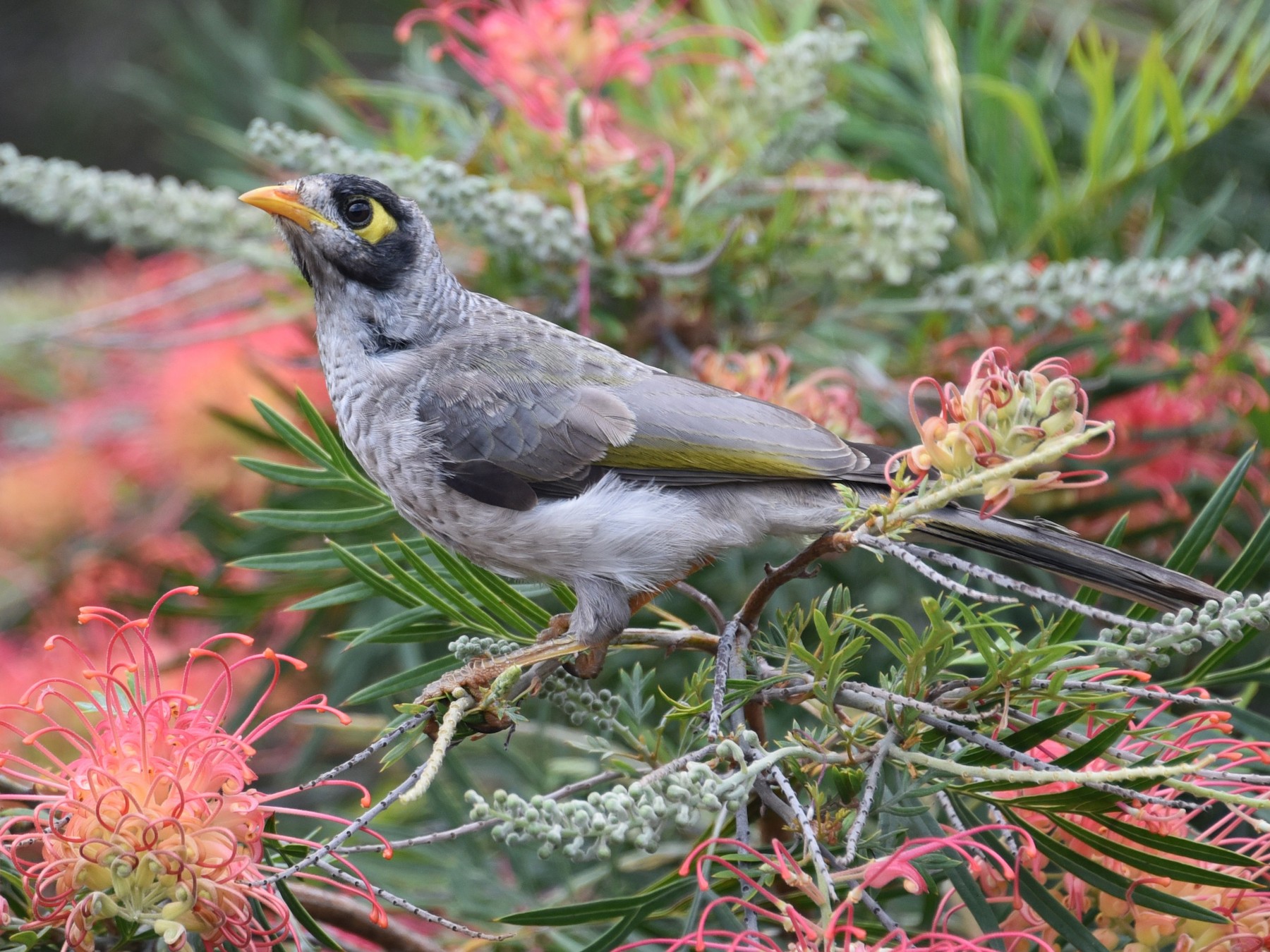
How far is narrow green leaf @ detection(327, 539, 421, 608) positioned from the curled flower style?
3.00ft

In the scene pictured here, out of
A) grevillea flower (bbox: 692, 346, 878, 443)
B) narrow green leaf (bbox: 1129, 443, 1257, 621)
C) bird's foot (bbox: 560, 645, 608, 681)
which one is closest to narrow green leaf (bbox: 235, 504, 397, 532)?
bird's foot (bbox: 560, 645, 608, 681)

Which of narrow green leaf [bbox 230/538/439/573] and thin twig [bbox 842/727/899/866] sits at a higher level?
thin twig [bbox 842/727/899/866]

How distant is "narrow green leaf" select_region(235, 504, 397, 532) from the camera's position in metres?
2.51

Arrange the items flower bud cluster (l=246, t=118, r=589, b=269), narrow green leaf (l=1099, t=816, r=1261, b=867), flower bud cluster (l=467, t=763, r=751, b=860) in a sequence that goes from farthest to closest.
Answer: flower bud cluster (l=246, t=118, r=589, b=269) < narrow green leaf (l=1099, t=816, r=1261, b=867) < flower bud cluster (l=467, t=763, r=751, b=860)

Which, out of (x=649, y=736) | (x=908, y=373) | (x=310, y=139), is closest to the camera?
(x=649, y=736)

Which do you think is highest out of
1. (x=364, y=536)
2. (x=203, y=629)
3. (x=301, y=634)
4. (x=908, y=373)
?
(x=908, y=373)

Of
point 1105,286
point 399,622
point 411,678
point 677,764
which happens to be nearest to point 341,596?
point 399,622

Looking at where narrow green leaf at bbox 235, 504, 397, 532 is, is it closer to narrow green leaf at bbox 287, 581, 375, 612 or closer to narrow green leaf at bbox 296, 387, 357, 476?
narrow green leaf at bbox 296, 387, 357, 476

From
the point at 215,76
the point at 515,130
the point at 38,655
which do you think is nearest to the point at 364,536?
the point at 515,130

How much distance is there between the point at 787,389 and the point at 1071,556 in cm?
107

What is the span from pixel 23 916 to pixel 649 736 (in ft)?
3.32

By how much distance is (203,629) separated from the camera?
402 centimetres

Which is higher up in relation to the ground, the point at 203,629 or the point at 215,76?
the point at 215,76

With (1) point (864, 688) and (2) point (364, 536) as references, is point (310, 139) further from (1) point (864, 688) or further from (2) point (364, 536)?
(1) point (864, 688)
